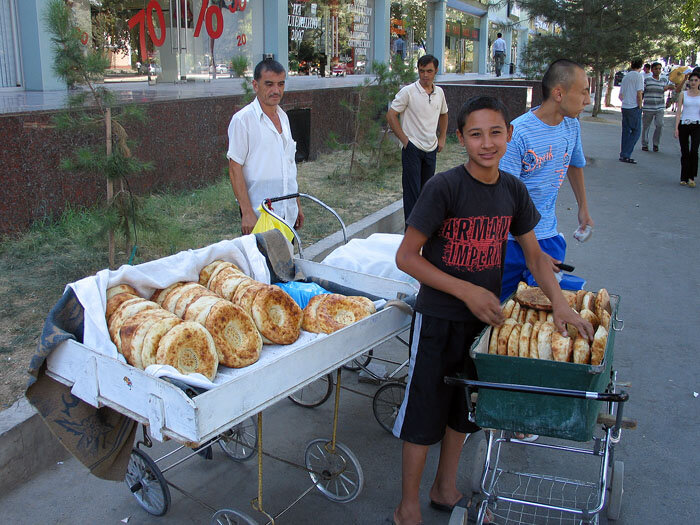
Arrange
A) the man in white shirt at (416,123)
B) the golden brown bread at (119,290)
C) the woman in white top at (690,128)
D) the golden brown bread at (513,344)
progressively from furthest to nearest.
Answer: the woman in white top at (690,128) → the man in white shirt at (416,123) → the golden brown bread at (119,290) → the golden brown bread at (513,344)

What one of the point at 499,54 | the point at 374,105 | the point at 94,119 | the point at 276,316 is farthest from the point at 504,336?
the point at 499,54

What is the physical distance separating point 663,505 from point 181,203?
6038mm

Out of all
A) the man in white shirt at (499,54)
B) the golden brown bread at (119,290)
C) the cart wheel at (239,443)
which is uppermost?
the man in white shirt at (499,54)

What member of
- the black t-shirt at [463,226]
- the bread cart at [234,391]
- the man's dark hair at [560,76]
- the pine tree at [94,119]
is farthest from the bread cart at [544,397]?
the pine tree at [94,119]

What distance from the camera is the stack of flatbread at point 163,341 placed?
251 cm

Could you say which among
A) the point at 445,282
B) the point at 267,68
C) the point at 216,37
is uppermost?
the point at 216,37

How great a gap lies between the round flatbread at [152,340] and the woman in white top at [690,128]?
10.8 m

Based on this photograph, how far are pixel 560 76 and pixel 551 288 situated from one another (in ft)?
4.09

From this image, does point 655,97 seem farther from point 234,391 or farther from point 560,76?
point 234,391

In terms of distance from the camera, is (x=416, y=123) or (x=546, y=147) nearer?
(x=546, y=147)

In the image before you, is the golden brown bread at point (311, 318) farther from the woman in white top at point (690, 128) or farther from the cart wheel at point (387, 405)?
the woman in white top at point (690, 128)

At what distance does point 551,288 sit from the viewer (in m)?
2.87

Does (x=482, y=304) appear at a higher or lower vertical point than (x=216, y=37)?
lower

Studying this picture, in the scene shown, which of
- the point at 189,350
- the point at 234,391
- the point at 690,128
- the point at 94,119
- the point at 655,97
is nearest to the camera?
the point at 234,391
